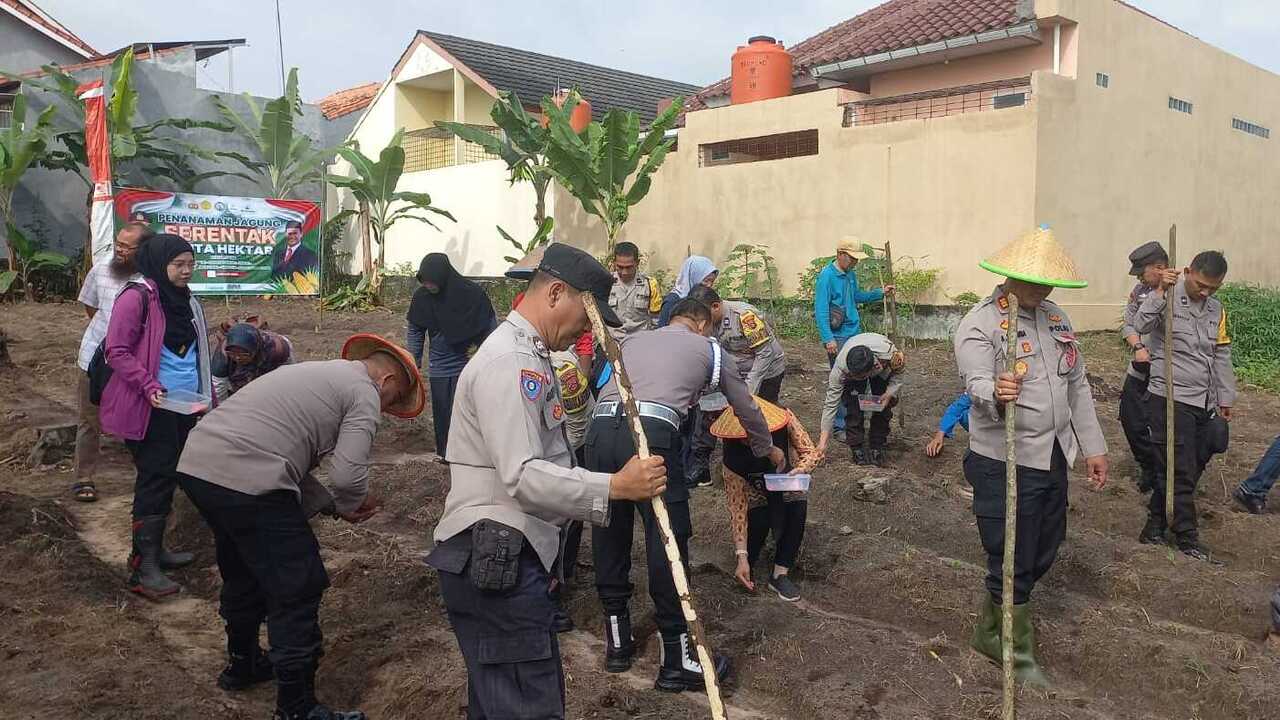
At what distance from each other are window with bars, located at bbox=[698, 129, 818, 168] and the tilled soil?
7955 mm

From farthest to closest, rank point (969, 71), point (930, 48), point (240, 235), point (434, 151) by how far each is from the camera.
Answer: point (434, 151) < point (240, 235) < point (969, 71) < point (930, 48)

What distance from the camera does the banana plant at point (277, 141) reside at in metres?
17.2

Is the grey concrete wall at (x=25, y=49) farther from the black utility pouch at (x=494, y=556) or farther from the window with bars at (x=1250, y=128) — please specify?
the window with bars at (x=1250, y=128)

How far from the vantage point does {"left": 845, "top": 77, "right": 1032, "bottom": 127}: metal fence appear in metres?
12.1

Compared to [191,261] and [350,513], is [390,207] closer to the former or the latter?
[191,261]

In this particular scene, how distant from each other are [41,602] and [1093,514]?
6594 mm

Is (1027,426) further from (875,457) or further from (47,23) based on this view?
(47,23)

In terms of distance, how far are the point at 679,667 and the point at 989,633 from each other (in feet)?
4.77

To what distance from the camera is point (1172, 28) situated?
13922 mm

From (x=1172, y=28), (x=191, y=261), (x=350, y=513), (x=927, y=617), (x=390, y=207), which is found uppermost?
(x=1172, y=28)

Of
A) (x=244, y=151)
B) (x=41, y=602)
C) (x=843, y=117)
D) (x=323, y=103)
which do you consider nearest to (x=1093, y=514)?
(x=41, y=602)

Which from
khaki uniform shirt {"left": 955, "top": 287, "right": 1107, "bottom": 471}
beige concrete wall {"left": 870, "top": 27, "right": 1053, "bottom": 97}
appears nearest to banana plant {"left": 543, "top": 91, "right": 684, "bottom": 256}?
beige concrete wall {"left": 870, "top": 27, "right": 1053, "bottom": 97}

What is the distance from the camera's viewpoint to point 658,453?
4.10 metres

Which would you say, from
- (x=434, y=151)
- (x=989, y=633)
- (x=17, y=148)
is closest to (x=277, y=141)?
(x=434, y=151)
